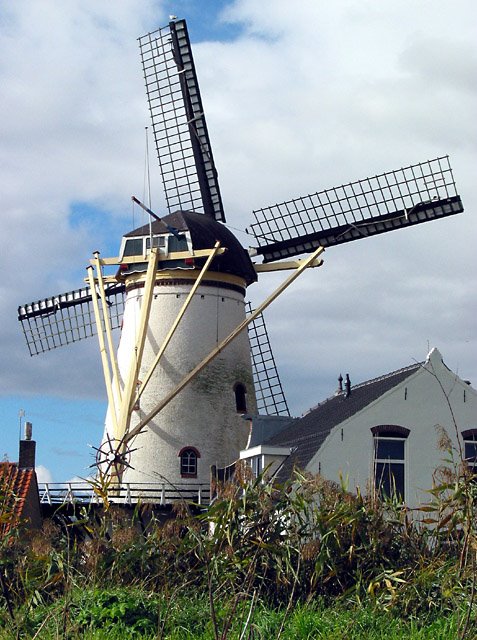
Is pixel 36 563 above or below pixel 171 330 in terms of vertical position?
below

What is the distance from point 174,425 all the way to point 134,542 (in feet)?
43.3

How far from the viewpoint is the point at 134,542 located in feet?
59.0

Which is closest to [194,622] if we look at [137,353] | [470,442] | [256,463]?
[470,442]

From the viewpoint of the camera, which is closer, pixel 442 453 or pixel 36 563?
pixel 36 563

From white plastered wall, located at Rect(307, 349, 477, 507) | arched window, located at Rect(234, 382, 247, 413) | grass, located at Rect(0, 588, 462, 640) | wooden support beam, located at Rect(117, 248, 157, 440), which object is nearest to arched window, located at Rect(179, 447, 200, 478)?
arched window, located at Rect(234, 382, 247, 413)

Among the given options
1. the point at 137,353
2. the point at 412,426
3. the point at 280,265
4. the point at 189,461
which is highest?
the point at 280,265

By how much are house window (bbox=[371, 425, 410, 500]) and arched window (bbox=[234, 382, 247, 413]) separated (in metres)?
9.00

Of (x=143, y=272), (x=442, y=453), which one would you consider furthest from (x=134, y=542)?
(x=143, y=272)

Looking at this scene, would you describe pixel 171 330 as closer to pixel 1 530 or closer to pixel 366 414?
pixel 366 414

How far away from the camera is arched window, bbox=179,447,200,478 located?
31.0 metres

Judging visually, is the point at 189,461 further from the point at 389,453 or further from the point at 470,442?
the point at 470,442

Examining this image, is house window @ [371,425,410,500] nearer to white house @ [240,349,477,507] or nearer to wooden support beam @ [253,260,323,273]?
white house @ [240,349,477,507]

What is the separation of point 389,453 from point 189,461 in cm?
855

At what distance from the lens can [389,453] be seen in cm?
2364
